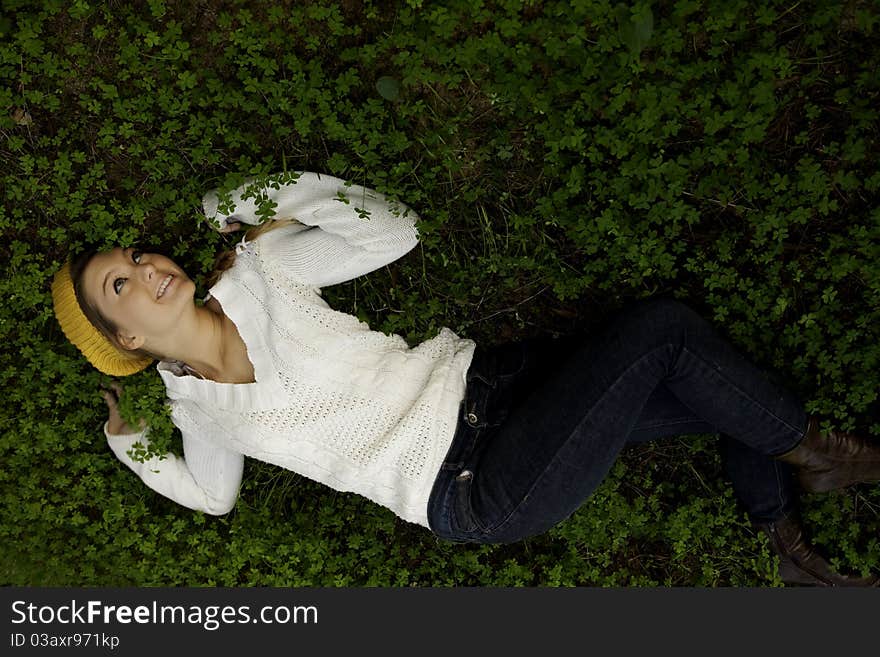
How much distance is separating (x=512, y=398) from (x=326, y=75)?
1.92 m

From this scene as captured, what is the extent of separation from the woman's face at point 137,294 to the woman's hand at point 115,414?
30.6 inches

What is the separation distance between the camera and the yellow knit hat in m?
3.32

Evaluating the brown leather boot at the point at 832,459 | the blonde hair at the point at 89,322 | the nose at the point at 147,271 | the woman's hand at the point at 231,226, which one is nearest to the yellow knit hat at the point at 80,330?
the blonde hair at the point at 89,322

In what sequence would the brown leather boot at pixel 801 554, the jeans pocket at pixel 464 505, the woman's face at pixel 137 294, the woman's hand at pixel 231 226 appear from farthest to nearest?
the brown leather boot at pixel 801 554
the woman's hand at pixel 231 226
the jeans pocket at pixel 464 505
the woman's face at pixel 137 294

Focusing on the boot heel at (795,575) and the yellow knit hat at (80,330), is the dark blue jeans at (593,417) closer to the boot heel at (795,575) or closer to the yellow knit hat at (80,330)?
the boot heel at (795,575)

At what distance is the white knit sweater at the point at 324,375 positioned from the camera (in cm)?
330

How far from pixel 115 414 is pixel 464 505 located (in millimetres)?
2019

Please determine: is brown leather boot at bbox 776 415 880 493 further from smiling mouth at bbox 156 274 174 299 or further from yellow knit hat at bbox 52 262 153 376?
yellow knit hat at bbox 52 262 153 376

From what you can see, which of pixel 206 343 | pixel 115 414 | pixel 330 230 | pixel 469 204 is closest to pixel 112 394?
pixel 115 414

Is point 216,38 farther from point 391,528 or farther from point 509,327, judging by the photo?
point 391,528

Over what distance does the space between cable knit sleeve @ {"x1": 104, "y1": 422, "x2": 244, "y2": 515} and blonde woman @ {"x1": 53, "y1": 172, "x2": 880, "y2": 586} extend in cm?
7

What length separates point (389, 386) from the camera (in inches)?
134

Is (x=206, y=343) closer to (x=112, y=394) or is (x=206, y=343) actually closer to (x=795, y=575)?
(x=112, y=394)

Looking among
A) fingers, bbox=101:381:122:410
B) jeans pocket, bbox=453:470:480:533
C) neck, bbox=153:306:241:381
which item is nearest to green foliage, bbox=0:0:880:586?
fingers, bbox=101:381:122:410
